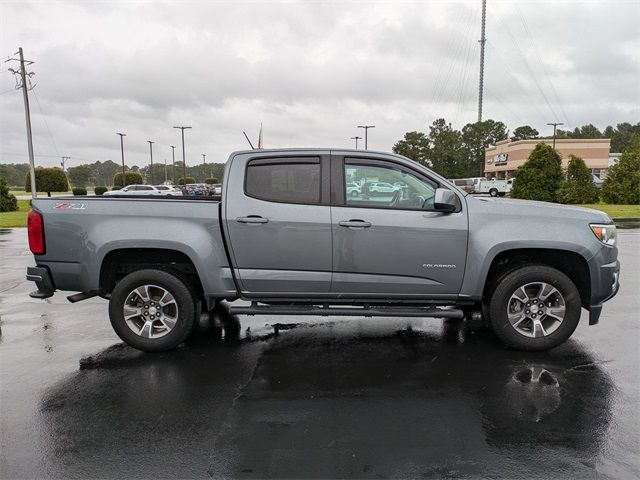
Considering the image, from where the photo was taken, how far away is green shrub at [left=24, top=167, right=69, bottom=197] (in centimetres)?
4506

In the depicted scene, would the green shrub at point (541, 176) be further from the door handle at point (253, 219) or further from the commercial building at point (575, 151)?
the commercial building at point (575, 151)

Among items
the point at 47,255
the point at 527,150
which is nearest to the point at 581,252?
the point at 47,255

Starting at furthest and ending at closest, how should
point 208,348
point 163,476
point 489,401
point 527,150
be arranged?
point 527,150
point 208,348
point 489,401
point 163,476

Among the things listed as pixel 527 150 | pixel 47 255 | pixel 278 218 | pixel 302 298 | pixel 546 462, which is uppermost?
pixel 527 150

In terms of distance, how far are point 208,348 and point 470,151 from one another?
11391cm

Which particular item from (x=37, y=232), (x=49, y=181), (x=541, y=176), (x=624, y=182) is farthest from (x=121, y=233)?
(x=49, y=181)

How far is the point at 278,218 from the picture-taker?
4.53m

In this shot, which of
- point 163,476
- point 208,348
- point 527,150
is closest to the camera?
point 163,476

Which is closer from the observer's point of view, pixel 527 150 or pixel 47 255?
pixel 47 255

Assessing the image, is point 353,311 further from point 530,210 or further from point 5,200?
point 5,200

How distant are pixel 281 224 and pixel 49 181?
49.4 m

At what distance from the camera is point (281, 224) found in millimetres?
4523

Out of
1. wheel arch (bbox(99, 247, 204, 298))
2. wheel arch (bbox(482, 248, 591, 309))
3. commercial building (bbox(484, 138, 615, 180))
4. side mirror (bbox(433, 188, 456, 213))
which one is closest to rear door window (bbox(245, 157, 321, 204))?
wheel arch (bbox(99, 247, 204, 298))

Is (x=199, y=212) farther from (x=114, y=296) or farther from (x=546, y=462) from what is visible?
(x=546, y=462)
